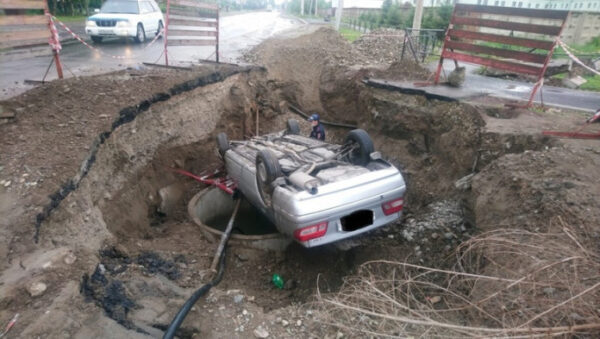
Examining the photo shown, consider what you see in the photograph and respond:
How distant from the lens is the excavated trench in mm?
4191

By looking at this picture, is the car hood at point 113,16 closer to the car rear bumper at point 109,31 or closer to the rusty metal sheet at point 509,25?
the car rear bumper at point 109,31

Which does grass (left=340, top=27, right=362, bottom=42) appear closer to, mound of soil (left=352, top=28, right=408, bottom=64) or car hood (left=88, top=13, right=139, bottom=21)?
mound of soil (left=352, top=28, right=408, bottom=64)

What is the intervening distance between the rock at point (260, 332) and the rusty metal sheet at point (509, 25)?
6.63 meters

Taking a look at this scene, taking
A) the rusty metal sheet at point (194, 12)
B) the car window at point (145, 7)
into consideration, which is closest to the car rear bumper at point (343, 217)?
the rusty metal sheet at point (194, 12)

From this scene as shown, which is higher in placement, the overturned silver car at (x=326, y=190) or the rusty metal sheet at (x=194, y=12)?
the rusty metal sheet at (x=194, y=12)

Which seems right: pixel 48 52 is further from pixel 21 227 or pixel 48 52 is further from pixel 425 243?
pixel 425 243

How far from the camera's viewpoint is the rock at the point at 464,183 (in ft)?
17.6

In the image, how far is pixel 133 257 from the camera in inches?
171

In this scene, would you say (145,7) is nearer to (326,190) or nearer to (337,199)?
(326,190)

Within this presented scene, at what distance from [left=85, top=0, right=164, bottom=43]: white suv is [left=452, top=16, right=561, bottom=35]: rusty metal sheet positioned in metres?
11.4

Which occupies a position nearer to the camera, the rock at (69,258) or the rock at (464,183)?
the rock at (69,258)

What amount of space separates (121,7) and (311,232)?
1409 centimetres

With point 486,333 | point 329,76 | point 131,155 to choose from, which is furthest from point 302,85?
point 486,333

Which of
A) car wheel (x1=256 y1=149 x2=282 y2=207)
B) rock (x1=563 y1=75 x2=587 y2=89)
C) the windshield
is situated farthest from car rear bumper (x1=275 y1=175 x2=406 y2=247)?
the windshield
